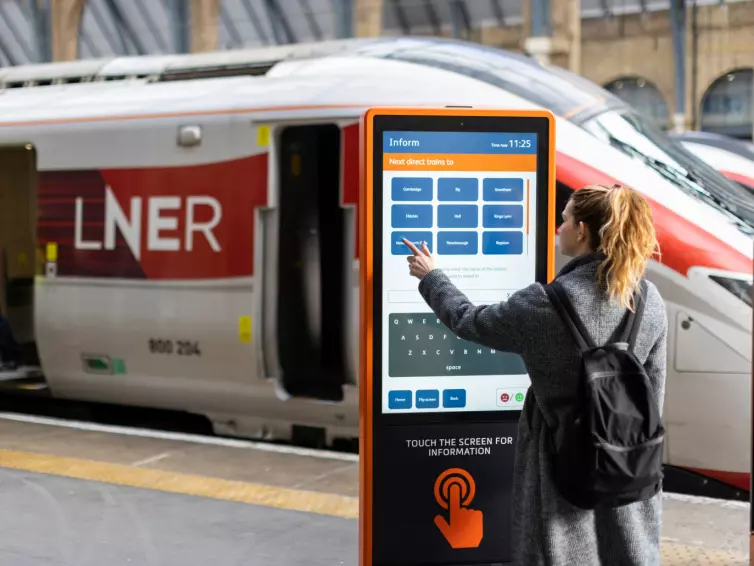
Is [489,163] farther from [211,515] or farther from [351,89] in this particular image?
[351,89]

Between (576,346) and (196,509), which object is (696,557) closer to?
(576,346)

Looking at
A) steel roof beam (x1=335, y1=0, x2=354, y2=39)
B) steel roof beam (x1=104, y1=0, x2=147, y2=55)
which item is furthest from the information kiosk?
steel roof beam (x1=104, y1=0, x2=147, y2=55)

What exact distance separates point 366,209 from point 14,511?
8.03 feet

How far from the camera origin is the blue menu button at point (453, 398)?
3221mm

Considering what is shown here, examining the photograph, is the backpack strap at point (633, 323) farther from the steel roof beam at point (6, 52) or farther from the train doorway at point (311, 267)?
the steel roof beam at point (6, 52)

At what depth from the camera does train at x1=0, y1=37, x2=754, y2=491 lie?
19.2ft

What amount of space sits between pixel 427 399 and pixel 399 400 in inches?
3.6

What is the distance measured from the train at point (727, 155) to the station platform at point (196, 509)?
3616 mm

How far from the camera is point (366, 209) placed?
3.09m

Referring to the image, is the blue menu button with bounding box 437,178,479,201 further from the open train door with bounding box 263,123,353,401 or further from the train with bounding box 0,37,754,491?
the open train door with bounding box 263,123,353,401

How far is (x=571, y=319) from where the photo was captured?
8.44 ft

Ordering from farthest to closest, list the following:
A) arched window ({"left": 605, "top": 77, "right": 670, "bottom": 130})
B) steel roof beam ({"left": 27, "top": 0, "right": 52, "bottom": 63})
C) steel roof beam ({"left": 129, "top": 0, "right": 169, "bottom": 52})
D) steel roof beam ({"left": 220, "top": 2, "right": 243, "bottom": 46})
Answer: steel roof beam ({"left": 129, "top": 0, "right": 169, "bottom": 52}) < steel roof beam ({"left": 220, "top": 2, "right": 243, "bottom": 46}) < steel roof beam ({"left": 27, "top": 0, "right": 52, "bottom": 63}) < arched window ({"left": 605, "top": 77, "right": 670, "bottom": 130})

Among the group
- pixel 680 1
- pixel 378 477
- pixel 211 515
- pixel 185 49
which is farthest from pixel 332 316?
pixel 680 1

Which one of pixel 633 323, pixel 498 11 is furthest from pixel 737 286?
pixel 498 11
